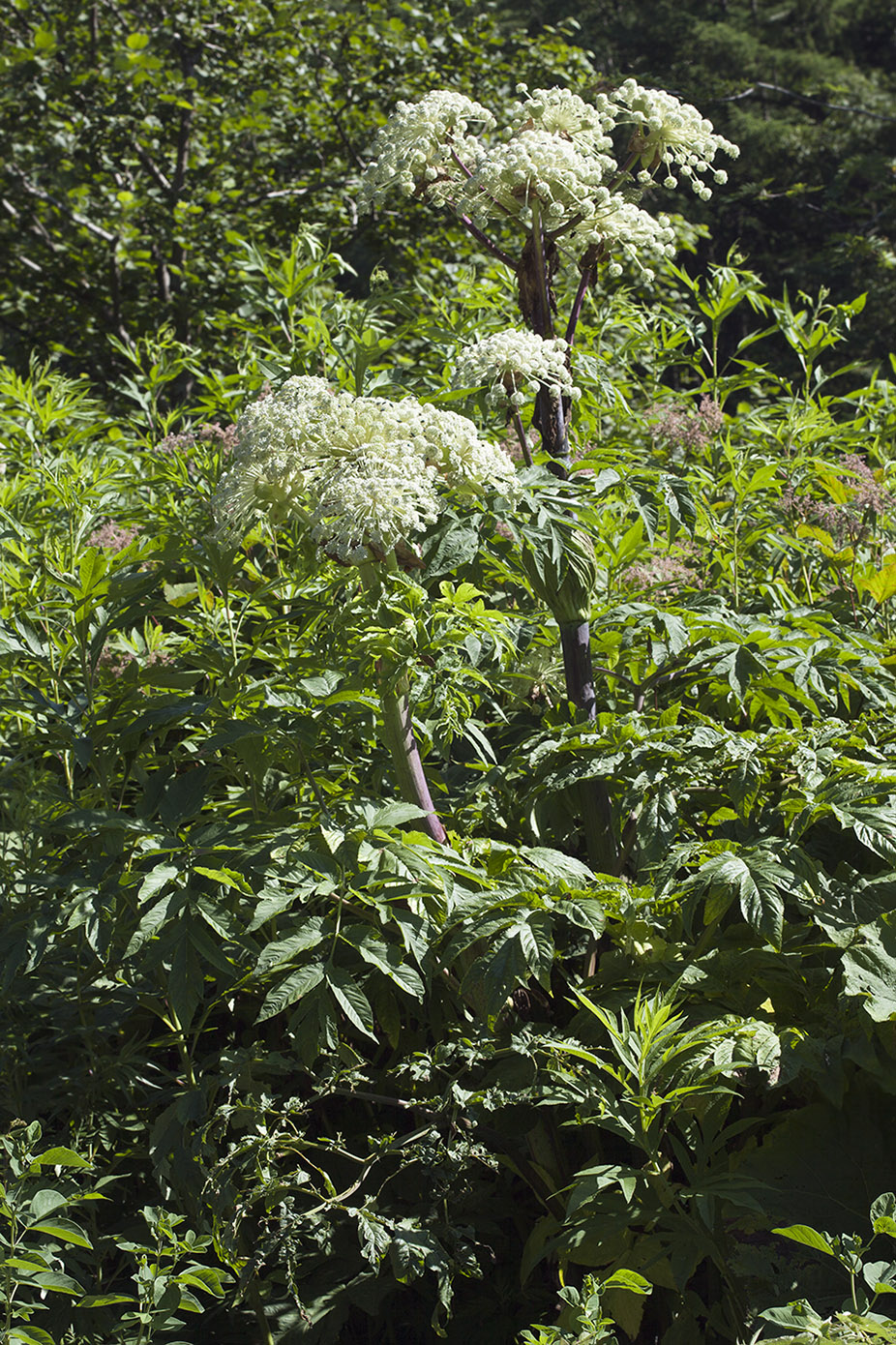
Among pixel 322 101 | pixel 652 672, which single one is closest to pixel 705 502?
pixel 652 672

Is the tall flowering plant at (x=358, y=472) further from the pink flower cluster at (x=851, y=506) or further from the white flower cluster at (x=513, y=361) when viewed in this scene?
the pink flower cluster at (x=851, y=506)

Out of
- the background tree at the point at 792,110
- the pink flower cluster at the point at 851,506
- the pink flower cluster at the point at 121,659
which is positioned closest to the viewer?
the pink flower cluster at the point at 121,659

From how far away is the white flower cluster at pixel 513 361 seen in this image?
6.74 ft

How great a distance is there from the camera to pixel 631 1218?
1815mm

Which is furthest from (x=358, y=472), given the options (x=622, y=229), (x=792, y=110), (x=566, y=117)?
(x=792, y=110)

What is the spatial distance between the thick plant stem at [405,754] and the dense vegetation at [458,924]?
0.04m

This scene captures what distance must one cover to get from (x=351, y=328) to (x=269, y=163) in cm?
654

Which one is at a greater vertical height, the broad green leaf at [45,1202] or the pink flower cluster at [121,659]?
the pink flower cluster at [121,659]

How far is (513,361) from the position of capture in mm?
2037

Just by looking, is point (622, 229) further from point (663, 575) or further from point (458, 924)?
point (458, 924)

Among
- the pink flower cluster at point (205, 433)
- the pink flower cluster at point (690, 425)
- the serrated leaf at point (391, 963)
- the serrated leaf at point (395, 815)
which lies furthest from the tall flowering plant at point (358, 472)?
the pink flower cluster at point (690, 425)

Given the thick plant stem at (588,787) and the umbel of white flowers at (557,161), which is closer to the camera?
the umbel of white flowers at (557,161)

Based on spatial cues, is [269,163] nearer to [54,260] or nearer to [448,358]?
[54,260]

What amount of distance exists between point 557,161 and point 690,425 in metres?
1.35
